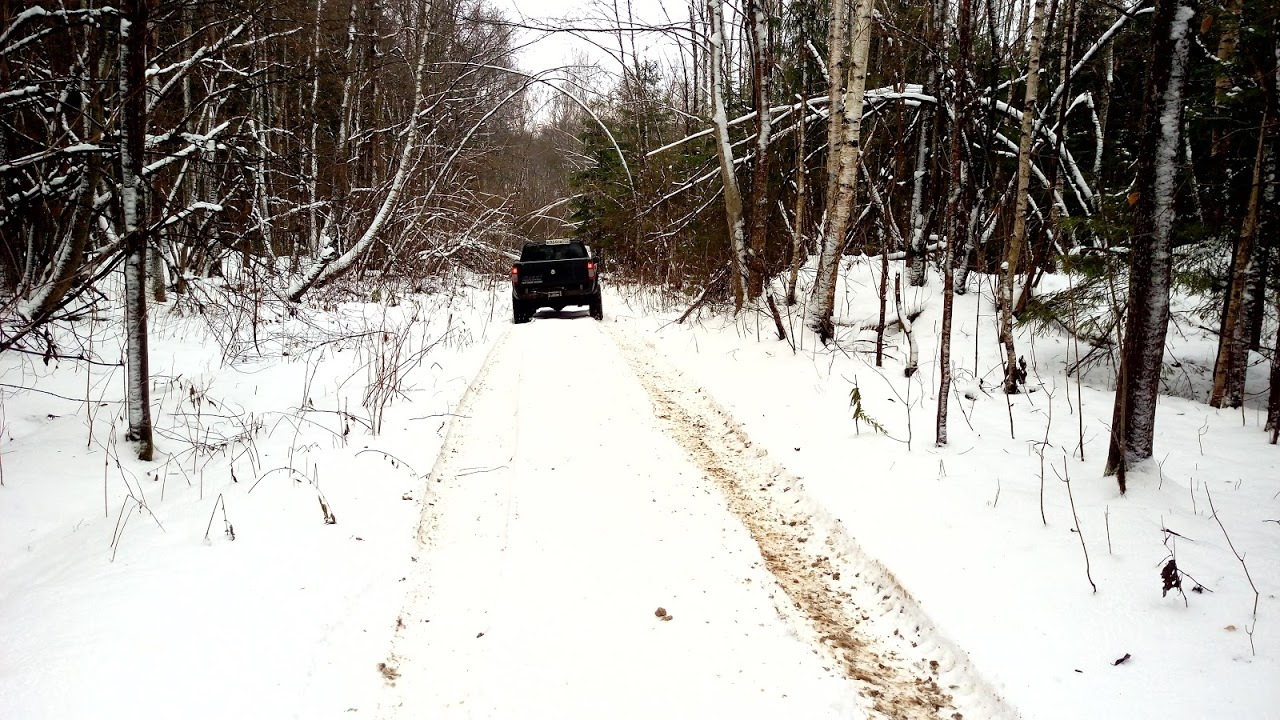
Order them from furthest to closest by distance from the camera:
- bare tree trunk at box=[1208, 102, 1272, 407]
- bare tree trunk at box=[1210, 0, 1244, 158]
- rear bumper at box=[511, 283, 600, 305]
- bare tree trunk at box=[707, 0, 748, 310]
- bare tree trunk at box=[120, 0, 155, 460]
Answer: rear bumper at box=[511, 283, 600, 305] → bare tree trunk at box=[707, 0, 748, 310] → bare tree trunk at box=[1210, 0, 1244, 158] → bare tree trunk at box=[1208, 102, 1272, 407] → bare tree trunk at box=[120, 0, 155, 460]

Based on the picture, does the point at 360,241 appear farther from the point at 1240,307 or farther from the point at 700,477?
the point at 1240,307

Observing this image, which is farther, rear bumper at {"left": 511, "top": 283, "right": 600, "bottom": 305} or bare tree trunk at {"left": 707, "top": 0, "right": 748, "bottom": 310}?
rear bumper at {"left": 511, "top": 283, "right": 600, "bottom": 305}

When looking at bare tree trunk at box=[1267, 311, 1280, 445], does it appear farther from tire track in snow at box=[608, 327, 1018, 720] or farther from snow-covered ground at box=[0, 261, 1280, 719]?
tire track in snow at box=[608, 327, 1018, 720]

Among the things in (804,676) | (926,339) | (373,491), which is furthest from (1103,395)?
(373,491)

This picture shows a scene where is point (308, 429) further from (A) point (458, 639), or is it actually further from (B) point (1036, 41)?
(B) point (1036, 41)

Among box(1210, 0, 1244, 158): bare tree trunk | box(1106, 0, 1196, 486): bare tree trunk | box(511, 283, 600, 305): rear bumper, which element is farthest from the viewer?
box(511, 283, 600, 305): rear bumper

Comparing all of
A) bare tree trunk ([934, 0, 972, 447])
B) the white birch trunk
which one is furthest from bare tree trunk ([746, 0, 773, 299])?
the white birch trunk

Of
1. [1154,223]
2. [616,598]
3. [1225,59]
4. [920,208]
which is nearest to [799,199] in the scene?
[920,208]

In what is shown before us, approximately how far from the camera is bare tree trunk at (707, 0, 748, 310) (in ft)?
30.7

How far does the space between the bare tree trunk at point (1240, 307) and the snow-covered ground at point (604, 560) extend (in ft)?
0.85

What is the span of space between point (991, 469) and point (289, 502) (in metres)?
4.68

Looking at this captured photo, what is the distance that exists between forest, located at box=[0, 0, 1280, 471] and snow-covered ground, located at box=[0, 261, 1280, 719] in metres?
0.66

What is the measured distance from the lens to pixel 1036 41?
6.28 meters

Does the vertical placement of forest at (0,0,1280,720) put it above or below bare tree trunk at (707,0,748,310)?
below
